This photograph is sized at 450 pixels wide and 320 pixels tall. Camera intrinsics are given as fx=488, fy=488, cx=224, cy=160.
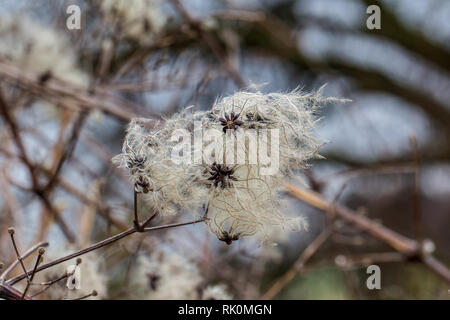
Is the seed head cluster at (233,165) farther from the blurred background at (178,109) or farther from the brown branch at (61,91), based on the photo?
the brown branch at (61,91)

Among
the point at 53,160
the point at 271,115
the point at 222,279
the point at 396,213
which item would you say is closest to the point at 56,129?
the point at 53,160

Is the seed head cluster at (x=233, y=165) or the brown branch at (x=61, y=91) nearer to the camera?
the seed head cluster at (x=233, y=165)

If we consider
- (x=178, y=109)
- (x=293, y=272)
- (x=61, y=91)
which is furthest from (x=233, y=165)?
(x=61, y=91)

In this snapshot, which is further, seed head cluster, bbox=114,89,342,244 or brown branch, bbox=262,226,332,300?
brown branch, bbox=262,226,332,300

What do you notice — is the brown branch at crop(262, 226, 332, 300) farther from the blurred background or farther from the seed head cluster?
the seed head cluster

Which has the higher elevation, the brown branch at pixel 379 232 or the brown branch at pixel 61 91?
the brown branch at pixel 61 91

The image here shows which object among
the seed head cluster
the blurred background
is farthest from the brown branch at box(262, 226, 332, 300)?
the seed head cluster

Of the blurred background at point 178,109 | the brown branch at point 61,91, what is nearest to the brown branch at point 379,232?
the blurred background at point 178,109

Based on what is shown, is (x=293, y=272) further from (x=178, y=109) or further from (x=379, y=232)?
(x=178, y=109)
